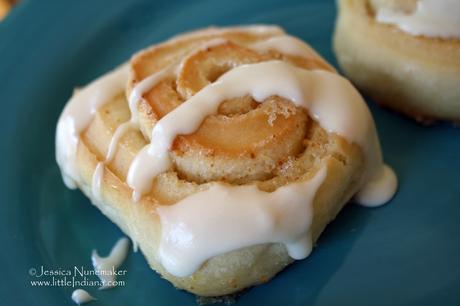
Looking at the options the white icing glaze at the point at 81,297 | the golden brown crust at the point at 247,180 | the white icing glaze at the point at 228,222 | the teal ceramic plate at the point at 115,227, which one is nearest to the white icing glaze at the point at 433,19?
the teal ceramic plate at the point at 115,227

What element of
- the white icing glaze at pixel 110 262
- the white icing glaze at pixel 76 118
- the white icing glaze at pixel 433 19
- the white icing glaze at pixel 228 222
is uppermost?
the white icing glaze at pixel 76 118

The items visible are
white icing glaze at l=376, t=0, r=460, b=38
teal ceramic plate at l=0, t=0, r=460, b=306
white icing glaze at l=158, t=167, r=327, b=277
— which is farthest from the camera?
white icing glaze at l=376, t=0, r=460, b=38

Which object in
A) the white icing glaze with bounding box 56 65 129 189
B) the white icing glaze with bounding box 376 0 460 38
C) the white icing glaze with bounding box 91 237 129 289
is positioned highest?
the white icing glaze with bounding box 56 65 129 189

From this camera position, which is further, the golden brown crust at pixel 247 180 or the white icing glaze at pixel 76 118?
the white icing glaze at pixel 76 118

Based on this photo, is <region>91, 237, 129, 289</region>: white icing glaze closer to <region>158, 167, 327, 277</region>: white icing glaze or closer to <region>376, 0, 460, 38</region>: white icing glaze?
<region>158, 167, 327, 277</region>: white icing glaze

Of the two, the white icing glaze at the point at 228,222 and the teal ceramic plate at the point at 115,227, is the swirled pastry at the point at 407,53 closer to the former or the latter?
the teal ceramic plate at the point at 115,227

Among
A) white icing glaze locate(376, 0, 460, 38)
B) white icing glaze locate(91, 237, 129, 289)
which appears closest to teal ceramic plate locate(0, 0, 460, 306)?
Result: white icing glaze locate(91, 237, 129, 289)

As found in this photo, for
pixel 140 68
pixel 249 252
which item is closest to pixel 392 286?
pixel 249 252
